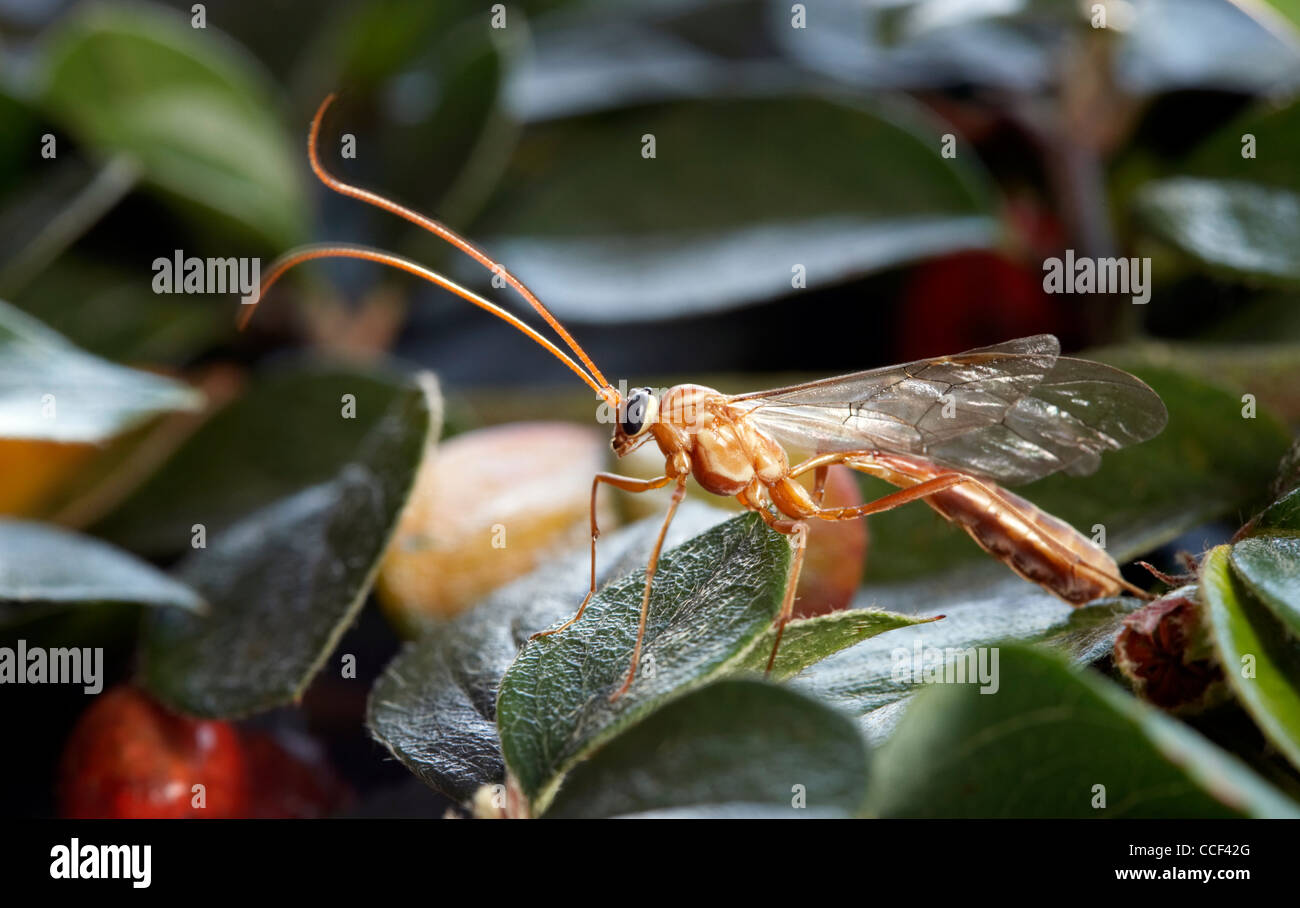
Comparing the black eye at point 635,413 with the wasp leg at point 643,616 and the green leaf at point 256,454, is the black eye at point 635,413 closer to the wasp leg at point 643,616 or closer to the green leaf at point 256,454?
the wasp leg at point 643,616

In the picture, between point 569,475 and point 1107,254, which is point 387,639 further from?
point 1107,254

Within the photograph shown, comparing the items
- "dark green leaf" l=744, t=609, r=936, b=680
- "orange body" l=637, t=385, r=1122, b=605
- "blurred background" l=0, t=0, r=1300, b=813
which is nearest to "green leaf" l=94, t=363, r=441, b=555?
"blurred background" l=0, t=0, r=1300, b=813

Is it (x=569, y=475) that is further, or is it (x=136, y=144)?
(x=136, y=144)

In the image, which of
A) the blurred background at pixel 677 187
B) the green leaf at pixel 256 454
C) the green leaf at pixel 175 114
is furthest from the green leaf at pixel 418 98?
the green leaf at pixel 256 454

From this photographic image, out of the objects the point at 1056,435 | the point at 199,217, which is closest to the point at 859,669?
the point at 1056,435
